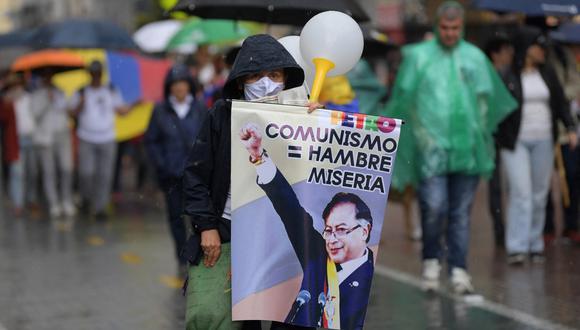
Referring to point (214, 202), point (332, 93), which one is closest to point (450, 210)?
point (332, 93)

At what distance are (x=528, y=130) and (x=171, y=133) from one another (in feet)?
10.0

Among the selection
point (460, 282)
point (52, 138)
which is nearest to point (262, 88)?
point (460, 282)

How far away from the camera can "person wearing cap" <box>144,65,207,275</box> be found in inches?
370

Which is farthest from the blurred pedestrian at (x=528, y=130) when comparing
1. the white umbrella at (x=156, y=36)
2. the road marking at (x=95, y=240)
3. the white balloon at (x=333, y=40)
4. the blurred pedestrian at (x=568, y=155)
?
the white umbrella at (x=156, y=36)

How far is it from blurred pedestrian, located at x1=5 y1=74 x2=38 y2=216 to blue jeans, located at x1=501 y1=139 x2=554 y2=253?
7.38m

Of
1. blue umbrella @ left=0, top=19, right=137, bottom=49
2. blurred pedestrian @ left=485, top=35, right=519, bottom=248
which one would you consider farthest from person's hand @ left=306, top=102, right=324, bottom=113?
blue umbrella @ left=0, top=19, right=137, bottom=49

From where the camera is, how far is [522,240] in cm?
927

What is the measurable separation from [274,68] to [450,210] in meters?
3.75

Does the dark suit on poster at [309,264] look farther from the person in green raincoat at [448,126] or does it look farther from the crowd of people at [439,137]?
the person in green raincoat at [448,126]

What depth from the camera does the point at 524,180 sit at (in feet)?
30.4

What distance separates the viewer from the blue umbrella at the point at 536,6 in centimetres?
962

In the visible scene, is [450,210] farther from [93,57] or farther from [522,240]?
[93,57]

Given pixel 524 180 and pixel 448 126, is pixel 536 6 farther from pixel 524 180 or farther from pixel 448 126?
pixel 448 126

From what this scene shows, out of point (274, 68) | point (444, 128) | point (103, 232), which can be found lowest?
Answer: point (103, 232)
